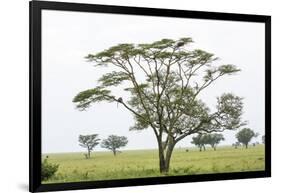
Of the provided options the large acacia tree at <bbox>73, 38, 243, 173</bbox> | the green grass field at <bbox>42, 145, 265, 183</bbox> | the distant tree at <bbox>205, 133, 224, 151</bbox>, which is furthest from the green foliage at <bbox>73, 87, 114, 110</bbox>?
the distant tree at <bbox>205, 133, 224, 151</bbox>

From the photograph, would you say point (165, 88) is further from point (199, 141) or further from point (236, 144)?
point (236, 144)

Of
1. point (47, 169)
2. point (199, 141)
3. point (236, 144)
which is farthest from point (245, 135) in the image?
point (47, 169)

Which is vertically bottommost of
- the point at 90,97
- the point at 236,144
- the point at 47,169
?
the point at 47,169

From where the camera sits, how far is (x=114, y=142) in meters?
5.11

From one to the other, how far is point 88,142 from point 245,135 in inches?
60.5

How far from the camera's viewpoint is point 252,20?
562 centimetres

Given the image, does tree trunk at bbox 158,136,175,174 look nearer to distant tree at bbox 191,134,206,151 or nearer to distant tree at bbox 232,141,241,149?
distant tree at bbox 191,134,206,151

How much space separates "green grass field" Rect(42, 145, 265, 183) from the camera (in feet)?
16.3

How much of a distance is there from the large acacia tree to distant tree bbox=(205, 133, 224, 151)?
5cm

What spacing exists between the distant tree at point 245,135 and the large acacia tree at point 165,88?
0.50 ft

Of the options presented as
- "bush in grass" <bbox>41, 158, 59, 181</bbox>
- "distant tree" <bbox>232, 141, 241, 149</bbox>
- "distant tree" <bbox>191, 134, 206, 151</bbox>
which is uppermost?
"distant tree" <bbox>191, 134, 206, 151</bbox>

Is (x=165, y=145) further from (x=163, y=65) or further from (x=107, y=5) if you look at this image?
(x=107, y=5)

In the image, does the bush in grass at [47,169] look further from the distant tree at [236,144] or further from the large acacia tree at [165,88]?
the distant tree at [236,144]

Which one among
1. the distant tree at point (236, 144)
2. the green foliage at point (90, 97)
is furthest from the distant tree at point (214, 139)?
the green foliage at point (90, 97)
